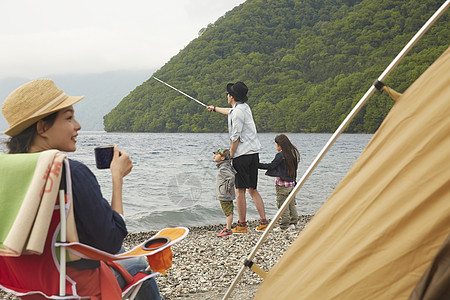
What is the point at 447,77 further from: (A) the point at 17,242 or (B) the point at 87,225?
(A) the point at 17,242

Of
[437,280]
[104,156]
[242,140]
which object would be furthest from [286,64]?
[437,280]

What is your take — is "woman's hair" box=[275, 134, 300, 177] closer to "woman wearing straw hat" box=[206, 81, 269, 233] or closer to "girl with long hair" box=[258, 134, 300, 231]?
"girl with long hair" box=[258, 134, 300, 231]

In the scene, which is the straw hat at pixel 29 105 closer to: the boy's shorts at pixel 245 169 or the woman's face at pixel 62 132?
the woman's face at pixel 62 132

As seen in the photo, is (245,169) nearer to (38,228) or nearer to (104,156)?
(104,156)

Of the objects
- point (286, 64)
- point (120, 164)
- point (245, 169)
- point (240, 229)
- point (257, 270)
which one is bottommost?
point (240, 229)

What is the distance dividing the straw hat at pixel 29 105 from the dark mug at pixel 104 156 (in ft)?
1.03

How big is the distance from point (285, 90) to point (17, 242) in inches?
2182

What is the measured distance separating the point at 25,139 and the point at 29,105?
19 centimetres

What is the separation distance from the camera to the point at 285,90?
55.3 metres

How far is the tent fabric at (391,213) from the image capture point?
5.65 ft

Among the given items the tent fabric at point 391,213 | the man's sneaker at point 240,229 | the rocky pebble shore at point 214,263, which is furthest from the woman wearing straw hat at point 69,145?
the man's sneaker at point 240,229

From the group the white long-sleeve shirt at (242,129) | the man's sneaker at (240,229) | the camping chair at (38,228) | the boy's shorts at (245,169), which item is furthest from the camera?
the man's sneaker at (240,229)

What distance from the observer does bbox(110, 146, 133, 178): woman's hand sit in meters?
2.00

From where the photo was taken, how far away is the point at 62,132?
192 centimetres
